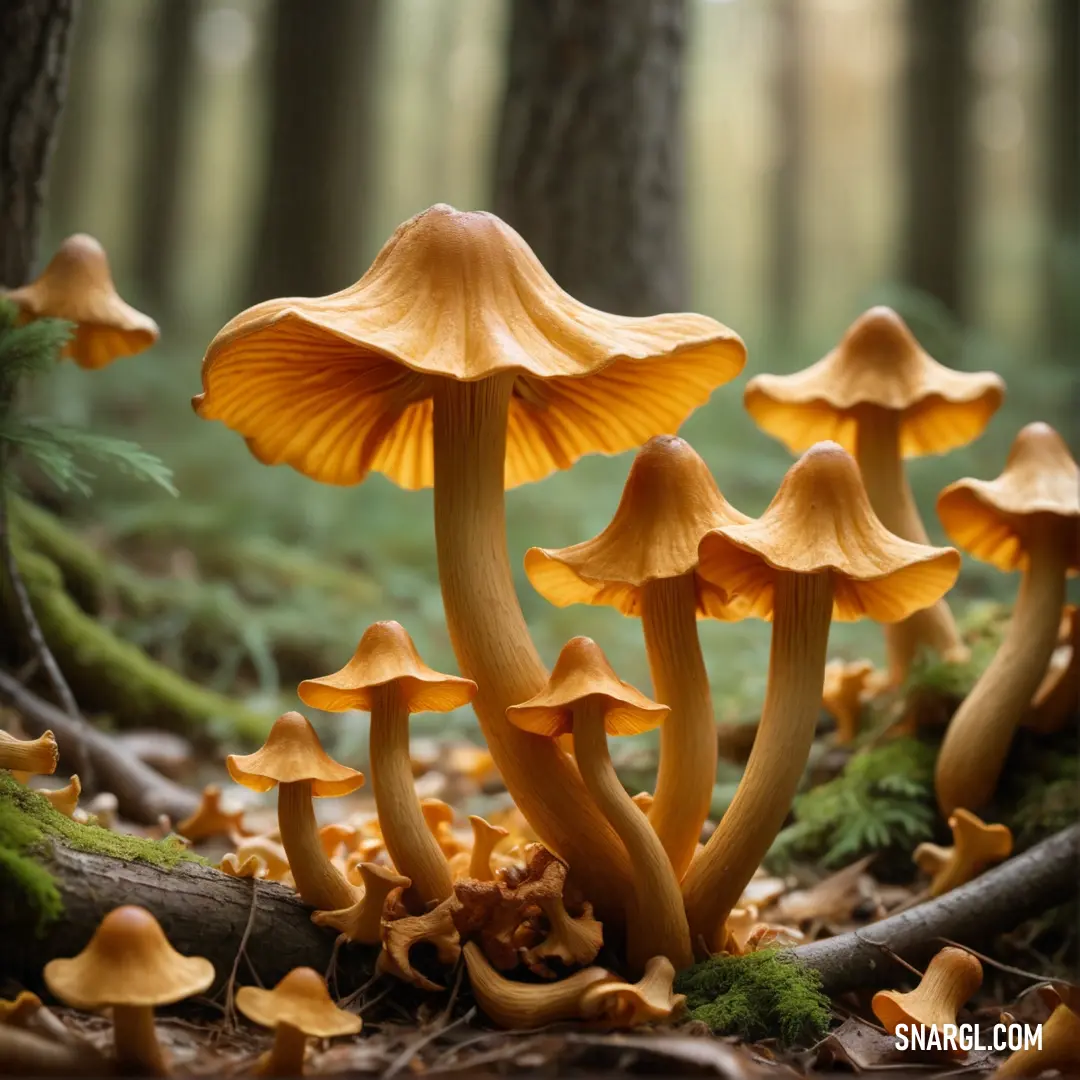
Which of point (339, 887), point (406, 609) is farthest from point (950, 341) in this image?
point (339, 887)

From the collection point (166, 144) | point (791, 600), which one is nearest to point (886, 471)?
point (791, 600)

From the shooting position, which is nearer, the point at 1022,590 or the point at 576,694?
the point at 576,694

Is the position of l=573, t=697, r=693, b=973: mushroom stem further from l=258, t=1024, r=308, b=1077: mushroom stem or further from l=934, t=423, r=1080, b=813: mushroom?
l=934, t=423, r=1080, b=813: mushroom

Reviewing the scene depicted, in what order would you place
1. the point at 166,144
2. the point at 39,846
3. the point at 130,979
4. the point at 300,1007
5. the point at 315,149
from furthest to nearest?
the point at 166,144
the point at 315,149
the point at 39,846
the point at 300,1007
the point at 130,979

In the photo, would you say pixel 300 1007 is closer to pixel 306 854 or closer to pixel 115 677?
pixel 306 854

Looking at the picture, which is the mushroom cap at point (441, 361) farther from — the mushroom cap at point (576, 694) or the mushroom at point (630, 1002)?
the mushroom at point (630, 1002)

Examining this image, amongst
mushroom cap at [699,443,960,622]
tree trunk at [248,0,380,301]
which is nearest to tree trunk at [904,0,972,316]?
Answer: tree trunk at [248,0,380,301]
